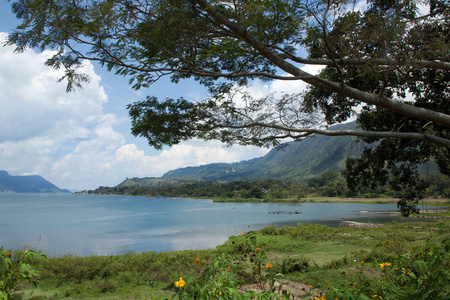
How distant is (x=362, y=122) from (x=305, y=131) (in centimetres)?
442

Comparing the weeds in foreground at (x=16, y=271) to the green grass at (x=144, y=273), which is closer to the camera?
the weeds in foreground at (x=16, y=271)

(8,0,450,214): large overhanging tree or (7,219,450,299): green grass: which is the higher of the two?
(8,0,450,214): large overhanging tree

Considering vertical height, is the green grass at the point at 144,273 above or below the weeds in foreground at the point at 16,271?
below

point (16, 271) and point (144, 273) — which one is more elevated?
point (16, 271)

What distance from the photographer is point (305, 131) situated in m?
5.77

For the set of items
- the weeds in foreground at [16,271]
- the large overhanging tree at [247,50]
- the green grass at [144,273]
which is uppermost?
the large overhanging tree at [247,50]

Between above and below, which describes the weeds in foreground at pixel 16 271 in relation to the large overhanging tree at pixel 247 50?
below

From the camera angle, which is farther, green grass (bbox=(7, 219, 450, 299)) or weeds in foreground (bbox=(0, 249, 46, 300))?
green grass (bbox=(7, 219, 450, 299))

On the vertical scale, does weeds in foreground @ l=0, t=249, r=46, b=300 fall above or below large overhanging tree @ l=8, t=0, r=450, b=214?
below

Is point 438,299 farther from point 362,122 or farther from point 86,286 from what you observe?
point 362,122

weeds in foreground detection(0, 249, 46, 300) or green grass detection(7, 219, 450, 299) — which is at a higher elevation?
weeds in foreground detection(0, 249, 46, 300)

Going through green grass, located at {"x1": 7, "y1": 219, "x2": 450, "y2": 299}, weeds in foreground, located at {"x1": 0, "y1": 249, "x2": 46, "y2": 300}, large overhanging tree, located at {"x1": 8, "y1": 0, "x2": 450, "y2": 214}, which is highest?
large overhanging tree, located at {"x1": 8, "y1": 0, "x2": 450, "y2": 214}

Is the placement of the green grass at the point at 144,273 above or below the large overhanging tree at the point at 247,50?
below

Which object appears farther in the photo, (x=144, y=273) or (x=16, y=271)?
(x=144, y=273)
